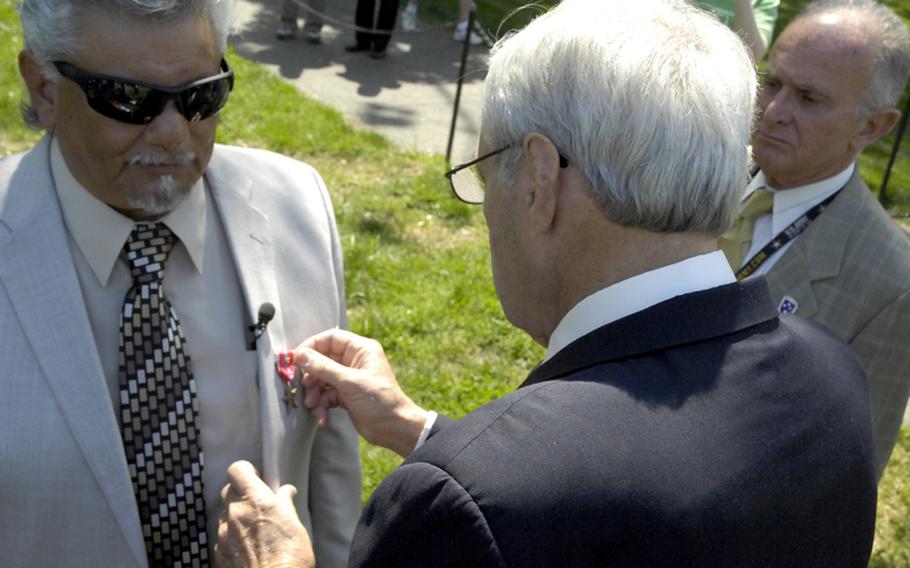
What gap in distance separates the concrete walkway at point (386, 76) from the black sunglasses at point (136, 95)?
545 centimetres

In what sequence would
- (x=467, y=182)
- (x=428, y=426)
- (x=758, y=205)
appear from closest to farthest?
(x=467, y=182)
(x=428, y=426)
(x=758, y=205)

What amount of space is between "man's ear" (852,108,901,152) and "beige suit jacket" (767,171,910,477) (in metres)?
0.19

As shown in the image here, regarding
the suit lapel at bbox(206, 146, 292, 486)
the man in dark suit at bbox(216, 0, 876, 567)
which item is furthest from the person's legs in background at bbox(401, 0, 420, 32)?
the man in dark suit at bbox(216, 0, 876, 567)

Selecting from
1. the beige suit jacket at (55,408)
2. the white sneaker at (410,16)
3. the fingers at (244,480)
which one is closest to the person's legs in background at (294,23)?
the white sneaker at (410,16)

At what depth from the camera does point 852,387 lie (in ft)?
5.70

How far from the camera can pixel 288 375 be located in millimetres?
2297

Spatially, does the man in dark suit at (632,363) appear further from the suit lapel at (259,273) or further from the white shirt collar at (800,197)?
the white shirt collar at (800,197)

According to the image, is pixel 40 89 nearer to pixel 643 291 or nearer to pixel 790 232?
pixel 643 291

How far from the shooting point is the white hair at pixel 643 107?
1626 mm

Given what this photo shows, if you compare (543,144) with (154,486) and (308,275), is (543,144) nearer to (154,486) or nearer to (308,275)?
(308,275)

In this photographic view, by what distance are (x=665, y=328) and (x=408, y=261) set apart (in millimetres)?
4336

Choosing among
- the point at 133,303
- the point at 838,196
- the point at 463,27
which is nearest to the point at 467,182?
the point at 133,303

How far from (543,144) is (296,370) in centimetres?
93

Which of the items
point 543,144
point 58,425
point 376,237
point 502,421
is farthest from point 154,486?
point 376,237
